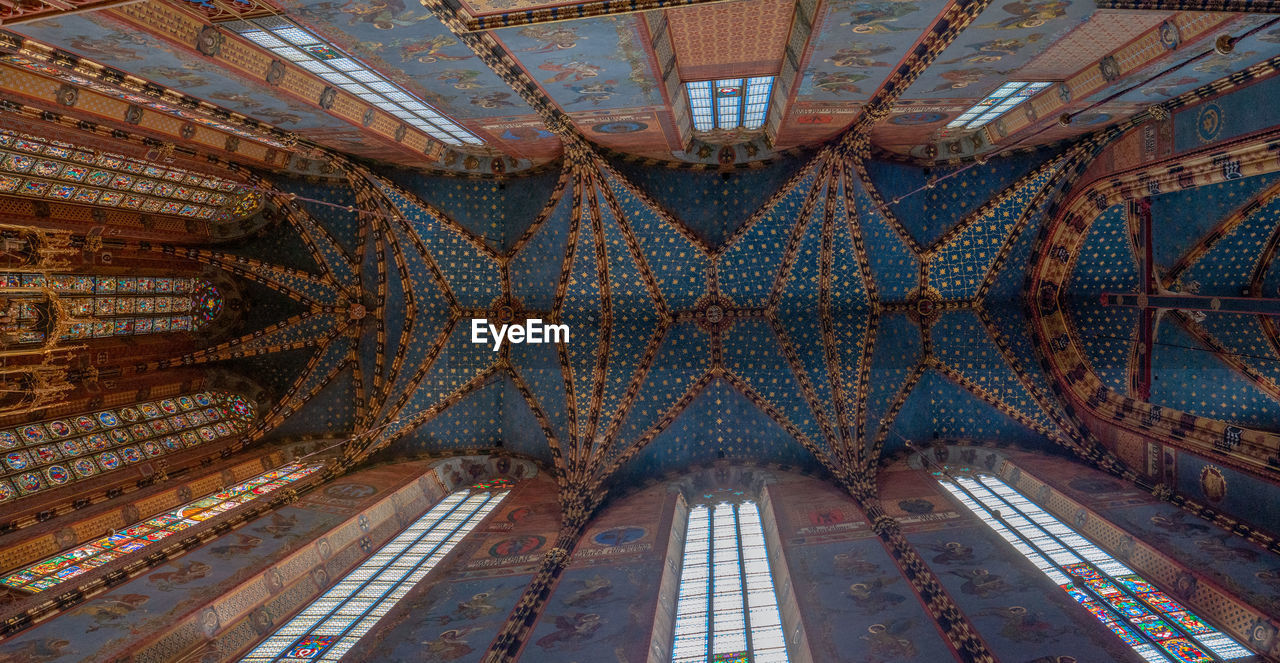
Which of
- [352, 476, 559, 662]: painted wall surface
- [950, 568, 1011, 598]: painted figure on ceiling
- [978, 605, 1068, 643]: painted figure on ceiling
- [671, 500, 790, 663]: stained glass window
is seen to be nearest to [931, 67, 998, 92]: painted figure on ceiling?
[950, 568, 1011, 598]: painted figure on ceiling

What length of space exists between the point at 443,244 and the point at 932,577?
1129cm

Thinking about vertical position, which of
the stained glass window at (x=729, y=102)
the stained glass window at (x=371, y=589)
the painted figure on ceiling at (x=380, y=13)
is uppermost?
the stained glass window at (x=729, y=102)

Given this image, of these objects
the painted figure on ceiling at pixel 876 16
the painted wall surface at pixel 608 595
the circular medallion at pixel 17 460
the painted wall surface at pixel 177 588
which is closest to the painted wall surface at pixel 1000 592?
the painted wall surface at pixel 608 595

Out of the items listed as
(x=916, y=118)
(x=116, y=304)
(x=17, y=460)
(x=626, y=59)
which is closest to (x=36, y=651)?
(x=17, y=460)

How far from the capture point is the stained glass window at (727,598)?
848cm

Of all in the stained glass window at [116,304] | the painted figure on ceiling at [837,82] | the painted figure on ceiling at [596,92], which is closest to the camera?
the painted figure on ceiling at [837,82]

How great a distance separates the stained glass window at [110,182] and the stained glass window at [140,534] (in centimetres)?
584

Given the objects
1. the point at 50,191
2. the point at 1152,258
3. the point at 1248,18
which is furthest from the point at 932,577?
the point at 50,191

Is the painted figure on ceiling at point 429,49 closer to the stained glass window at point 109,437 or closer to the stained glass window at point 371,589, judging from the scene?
the stained glass window at point 371,589

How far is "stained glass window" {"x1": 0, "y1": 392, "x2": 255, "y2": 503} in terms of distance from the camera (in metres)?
10.9

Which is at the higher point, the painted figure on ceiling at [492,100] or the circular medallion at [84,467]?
the painted figure on ceiling at [492,100]

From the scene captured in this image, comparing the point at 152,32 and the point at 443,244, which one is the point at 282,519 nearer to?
the point at 443,244

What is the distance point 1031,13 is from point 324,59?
8.33 meters

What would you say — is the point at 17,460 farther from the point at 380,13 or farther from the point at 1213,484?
the point at 1213,484
